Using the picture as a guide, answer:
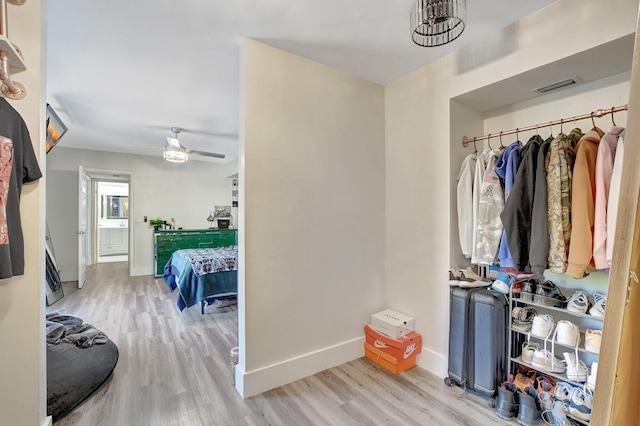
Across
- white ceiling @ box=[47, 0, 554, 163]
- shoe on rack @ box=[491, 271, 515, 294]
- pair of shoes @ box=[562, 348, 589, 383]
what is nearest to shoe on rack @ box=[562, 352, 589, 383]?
pair of shoes @ box=[562, 348, 589, 383]

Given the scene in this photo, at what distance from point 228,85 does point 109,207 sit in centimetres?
765

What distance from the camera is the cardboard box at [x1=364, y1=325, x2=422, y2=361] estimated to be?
2.24 metres

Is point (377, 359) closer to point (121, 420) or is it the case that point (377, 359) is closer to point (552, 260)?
point (552, 260)

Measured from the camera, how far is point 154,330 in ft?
10.1

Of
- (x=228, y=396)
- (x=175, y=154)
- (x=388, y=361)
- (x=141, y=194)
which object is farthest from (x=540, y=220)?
(x=141, y=194)

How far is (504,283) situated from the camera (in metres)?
1.94

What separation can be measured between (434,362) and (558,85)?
2192 millimetres

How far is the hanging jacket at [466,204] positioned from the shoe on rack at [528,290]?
0.39 m

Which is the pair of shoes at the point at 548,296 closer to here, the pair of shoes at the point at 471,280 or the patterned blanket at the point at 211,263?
the pair of shoes at the point at 471,280

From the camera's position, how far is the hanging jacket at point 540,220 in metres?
1.64

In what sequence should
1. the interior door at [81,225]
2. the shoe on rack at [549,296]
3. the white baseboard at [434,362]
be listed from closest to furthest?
the shoe on rack at [549,296] → the white baseboard at [434,362] → the interior door at [81,225]

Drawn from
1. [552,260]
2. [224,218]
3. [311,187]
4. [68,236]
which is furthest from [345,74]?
[68,236]

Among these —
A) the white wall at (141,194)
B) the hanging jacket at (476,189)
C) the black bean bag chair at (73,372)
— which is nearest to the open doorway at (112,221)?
the white wall at (141,194)

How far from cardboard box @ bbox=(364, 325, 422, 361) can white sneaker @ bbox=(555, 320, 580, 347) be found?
0.95 meters
